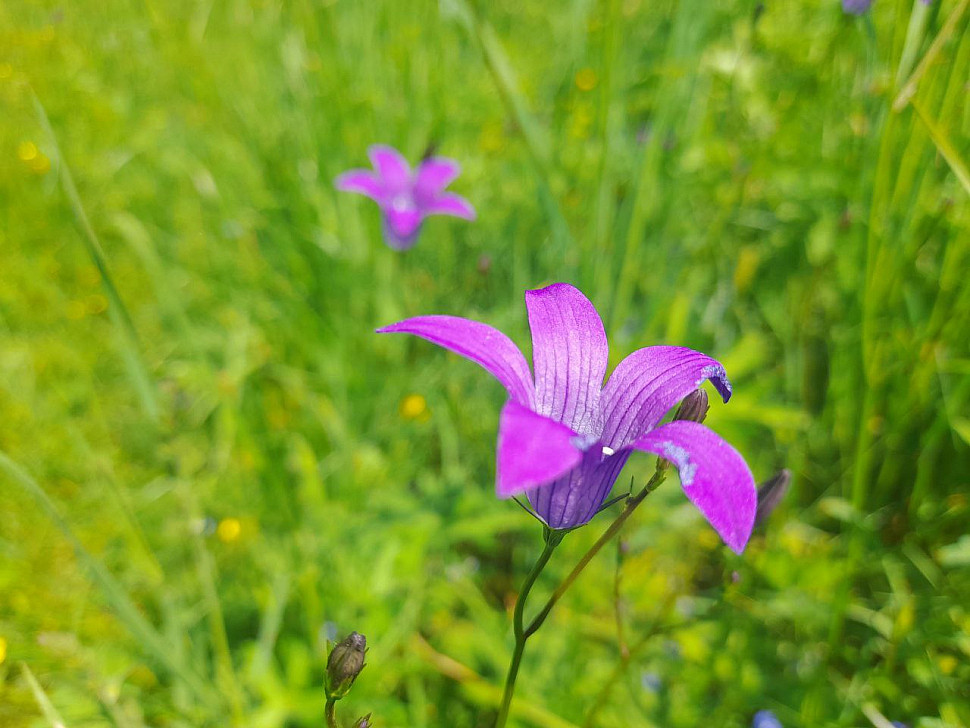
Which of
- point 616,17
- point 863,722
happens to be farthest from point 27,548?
point 863,722

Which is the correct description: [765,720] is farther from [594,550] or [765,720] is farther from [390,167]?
[390,167]

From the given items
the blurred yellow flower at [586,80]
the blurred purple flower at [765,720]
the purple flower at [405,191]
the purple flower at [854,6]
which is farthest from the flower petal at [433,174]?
the blurred purple flower at [765,720]

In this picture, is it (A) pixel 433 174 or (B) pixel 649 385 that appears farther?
(A) pixel 433 174

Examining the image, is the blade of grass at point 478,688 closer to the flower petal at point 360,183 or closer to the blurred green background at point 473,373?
the blurred green background at point 473,373

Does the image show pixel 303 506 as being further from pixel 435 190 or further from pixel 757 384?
pixel 757 384

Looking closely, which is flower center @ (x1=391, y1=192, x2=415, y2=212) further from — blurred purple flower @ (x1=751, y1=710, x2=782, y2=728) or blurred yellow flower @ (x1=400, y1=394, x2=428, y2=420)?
blurred purple flower @ (x1=751, y1=710, x2=782, y2=728)

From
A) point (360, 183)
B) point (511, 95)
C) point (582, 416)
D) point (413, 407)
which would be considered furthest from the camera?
Result: point (413, 407)

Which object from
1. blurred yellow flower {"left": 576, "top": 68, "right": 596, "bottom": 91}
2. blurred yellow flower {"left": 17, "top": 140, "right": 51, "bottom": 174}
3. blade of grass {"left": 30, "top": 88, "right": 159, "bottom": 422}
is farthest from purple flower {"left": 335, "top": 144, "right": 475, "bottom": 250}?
blurred yellow flower {"left": 17, "top": 140, "right": 51, "bottom": 174}

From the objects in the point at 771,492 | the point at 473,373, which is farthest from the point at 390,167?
the point at 771,492
